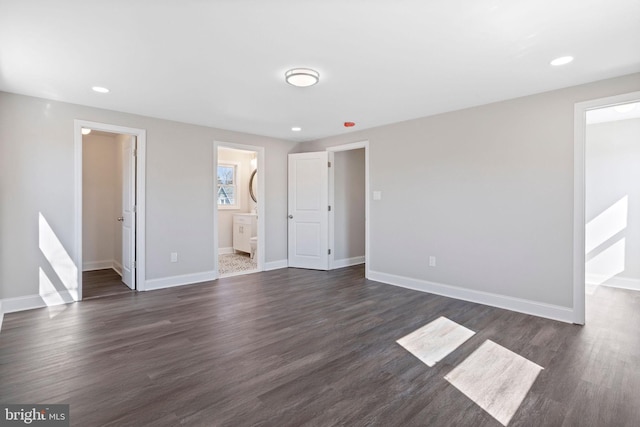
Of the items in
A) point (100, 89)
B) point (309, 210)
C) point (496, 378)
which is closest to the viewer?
point (496, 378)

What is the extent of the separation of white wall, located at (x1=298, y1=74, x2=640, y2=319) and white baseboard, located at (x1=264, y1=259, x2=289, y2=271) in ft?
5.68

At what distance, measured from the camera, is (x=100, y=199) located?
5.72 metres

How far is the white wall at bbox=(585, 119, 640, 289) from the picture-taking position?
14.0 feet

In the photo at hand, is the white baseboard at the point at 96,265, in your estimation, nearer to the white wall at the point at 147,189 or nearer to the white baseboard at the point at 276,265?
the white wall at the point at 147,189

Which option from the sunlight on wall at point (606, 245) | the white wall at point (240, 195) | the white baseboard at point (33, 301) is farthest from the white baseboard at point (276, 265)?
the sunlight on wall at point (606, 245)

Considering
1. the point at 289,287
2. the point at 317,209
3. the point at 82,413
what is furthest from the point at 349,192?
the point at 82,413

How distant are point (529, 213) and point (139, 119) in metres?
4.91

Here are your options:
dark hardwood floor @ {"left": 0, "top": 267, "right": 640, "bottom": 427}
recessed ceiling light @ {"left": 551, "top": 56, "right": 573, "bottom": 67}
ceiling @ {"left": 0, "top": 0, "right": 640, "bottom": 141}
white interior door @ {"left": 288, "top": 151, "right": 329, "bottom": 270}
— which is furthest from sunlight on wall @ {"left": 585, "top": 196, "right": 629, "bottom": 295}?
white interior door @ {"left": 288, "top": 151, "right": 329, "bottom": 270}

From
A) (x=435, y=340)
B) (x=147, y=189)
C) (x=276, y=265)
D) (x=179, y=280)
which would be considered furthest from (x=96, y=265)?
(x=435, y=340)

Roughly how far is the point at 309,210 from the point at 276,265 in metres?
1.16

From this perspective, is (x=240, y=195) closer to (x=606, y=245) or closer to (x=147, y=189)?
(x=147, y=189)

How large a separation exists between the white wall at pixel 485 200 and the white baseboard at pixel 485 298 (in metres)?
0.01

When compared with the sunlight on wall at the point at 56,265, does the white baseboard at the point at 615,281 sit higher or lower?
lower

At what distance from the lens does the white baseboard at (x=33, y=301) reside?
3.35 meters
